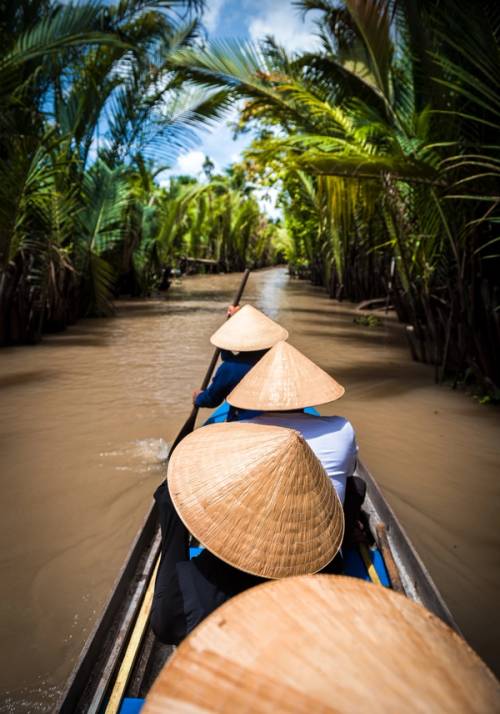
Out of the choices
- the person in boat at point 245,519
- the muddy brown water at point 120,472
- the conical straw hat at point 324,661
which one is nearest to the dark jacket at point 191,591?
the person in boat at point 245,519

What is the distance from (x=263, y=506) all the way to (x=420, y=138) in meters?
4.92

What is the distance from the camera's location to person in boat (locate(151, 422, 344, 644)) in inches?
44.0

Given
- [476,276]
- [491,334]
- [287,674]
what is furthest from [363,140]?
[287,674]

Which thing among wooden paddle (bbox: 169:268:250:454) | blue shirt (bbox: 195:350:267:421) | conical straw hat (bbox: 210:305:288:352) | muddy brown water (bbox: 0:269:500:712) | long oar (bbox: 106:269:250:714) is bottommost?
muddy brown water (bbox: 0:269:500:712)

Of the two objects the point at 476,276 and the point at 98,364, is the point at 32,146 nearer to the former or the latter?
the point at 98,364

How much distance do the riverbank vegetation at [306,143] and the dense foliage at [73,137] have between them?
30 mm

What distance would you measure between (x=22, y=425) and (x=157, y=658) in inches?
123

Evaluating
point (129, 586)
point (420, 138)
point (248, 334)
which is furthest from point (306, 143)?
point (129, 586)

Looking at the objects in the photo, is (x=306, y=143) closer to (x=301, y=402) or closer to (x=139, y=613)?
(x=301, y=402)

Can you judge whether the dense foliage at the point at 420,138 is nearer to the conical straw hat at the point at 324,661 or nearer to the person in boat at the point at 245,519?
the person in boat at the point at 245,519

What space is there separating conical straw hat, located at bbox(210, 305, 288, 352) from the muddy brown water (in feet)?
3.50

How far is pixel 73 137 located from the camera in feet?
26.9

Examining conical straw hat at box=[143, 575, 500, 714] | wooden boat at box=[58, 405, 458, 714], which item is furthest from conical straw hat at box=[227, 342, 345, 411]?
conical straw hat at box=[143, 575, 500, 714]

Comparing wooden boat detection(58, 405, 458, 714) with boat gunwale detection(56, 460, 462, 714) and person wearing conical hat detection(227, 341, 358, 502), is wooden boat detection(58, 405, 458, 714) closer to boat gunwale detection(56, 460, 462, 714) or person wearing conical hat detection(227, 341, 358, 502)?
boat gunwale detection(56, 460, 462, 714)
